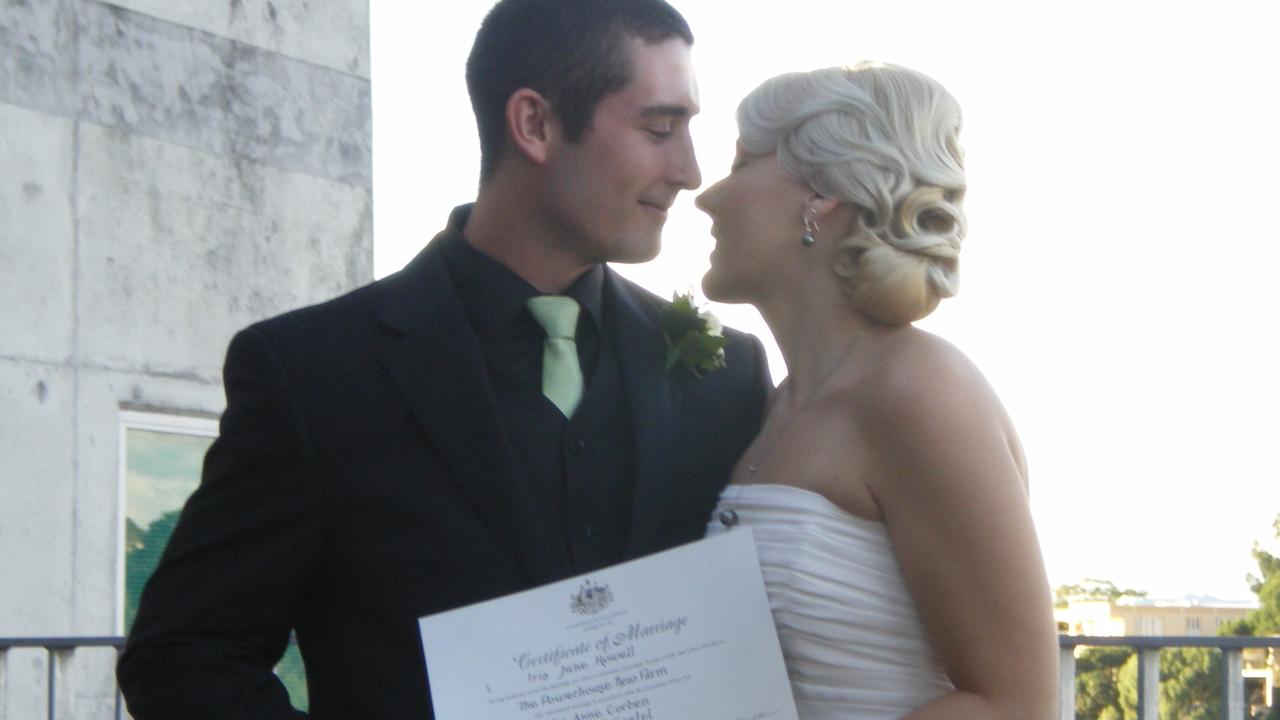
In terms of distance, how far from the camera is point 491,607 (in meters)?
2.62

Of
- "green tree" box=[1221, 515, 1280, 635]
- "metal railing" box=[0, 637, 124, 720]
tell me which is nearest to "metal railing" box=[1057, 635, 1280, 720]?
"metal railing" box=[0, 637, 124, 720]

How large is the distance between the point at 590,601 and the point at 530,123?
1152 millimetres

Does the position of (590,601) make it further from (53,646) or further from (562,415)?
(53,646)

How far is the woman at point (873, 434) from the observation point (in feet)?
8.83

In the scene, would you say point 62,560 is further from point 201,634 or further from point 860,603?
point 860,603

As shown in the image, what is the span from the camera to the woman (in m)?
2.69

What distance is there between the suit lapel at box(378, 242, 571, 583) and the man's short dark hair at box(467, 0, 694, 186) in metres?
0.46

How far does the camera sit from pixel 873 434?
9.29ft

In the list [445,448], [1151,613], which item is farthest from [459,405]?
[1151,613]

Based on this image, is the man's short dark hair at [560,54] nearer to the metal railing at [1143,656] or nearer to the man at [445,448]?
the man at [445,448]

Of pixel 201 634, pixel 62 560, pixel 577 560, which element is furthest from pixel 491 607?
pixel 62 560

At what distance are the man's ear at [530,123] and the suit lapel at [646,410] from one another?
10.8 inches

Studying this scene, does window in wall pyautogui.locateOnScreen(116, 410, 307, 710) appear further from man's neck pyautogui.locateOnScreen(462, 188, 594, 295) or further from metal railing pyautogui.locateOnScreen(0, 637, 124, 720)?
man's neck pyautogui.locateOnScreen(462, 188, 594, 295)

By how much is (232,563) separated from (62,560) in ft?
14.3
